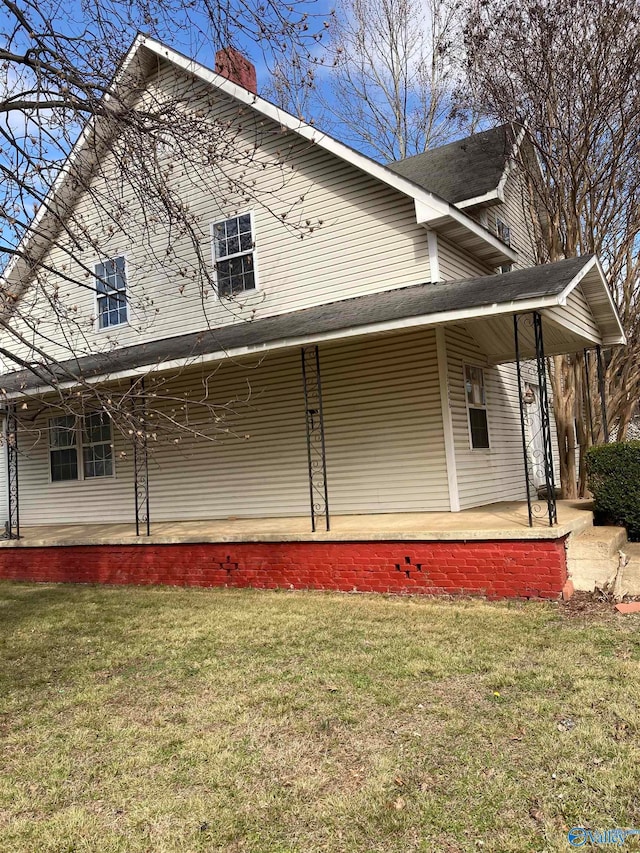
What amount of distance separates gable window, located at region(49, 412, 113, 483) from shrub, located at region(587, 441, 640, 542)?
9.03 meters

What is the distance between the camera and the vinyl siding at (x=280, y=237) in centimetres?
1016

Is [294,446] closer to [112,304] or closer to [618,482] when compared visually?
[618,482]

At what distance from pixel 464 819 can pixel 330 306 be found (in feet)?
27.1

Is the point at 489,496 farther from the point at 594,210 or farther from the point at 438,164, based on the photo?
the point at 438,164

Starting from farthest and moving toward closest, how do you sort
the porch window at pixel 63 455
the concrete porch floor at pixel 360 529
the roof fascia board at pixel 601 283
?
the porch window at pixel 63 455 → the concrete porch floor at pixel 360 529 → the roof fascia board at pixel 601 283

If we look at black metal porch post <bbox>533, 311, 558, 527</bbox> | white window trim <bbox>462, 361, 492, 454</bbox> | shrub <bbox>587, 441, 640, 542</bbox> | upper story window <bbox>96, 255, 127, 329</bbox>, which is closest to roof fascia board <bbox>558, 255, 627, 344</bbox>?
black metal porch post <bbox>533, 311, 558, 527</bbox>

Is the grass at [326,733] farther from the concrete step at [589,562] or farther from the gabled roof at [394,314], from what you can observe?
the gabled roof at [394,314]

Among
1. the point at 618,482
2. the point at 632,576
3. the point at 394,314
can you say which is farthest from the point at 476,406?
the point at 632,576

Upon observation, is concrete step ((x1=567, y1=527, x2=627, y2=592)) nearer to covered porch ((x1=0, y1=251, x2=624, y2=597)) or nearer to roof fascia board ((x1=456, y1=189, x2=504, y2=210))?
covered porch ((x1=0, y1=251, x2=624, y2=597))

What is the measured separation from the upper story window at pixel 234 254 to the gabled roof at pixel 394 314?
2.99 feet

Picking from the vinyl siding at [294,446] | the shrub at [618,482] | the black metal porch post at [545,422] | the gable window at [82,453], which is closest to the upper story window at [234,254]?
the vinyl siding at [294,446]

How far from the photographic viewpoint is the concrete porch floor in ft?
24.2

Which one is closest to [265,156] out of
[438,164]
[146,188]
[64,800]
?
[438,164]

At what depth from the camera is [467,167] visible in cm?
1274
